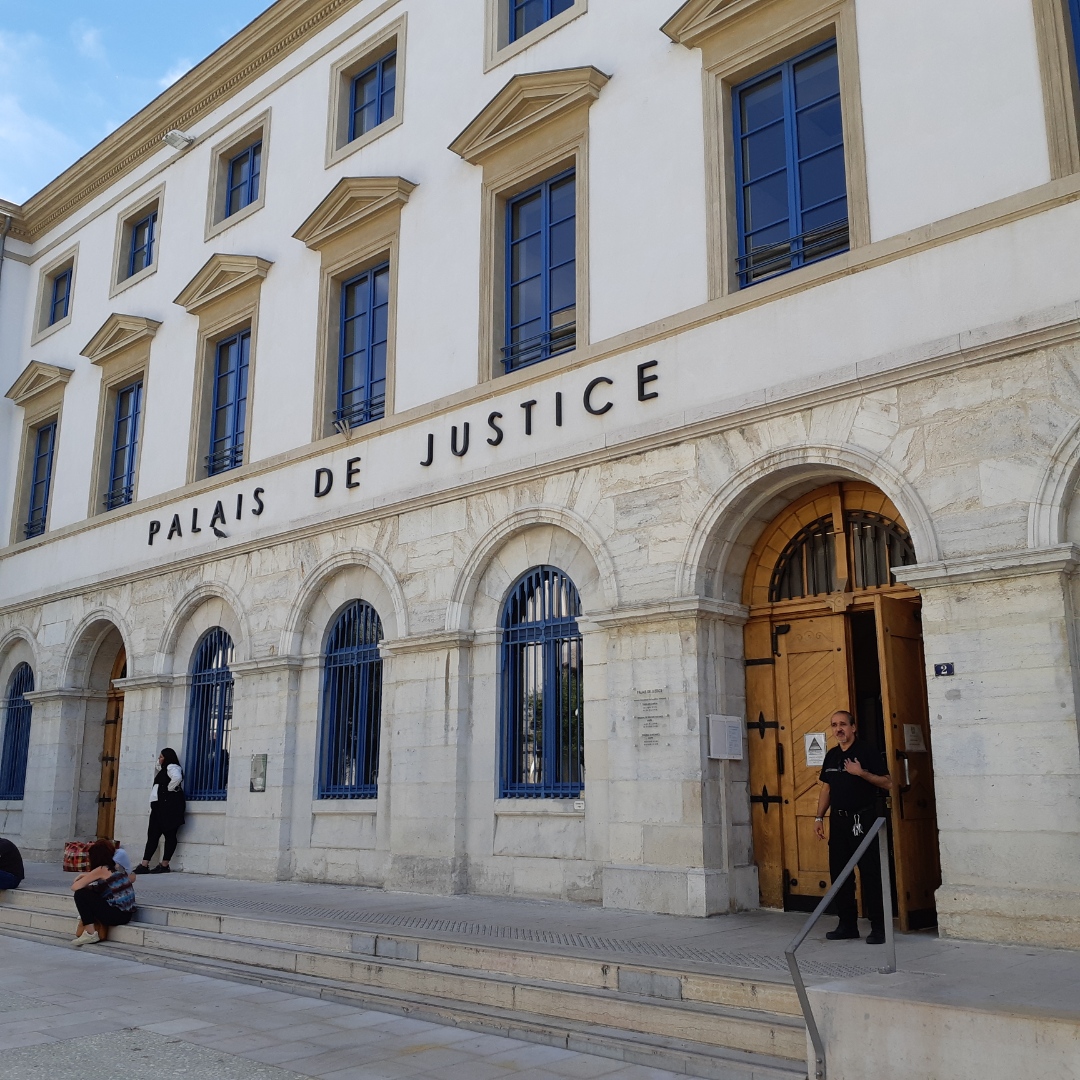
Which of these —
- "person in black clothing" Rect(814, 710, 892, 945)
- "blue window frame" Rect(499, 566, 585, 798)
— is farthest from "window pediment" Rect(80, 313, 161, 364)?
"person in black clothing" Rect(814, 710, 892, 945)

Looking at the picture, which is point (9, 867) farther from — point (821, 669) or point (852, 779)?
point (852, 779)

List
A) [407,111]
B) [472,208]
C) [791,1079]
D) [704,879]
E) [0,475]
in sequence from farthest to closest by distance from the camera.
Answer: [0,475] < [407,111] < [472,208] < [704,879] < [791,1079]

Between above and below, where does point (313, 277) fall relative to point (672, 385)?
above

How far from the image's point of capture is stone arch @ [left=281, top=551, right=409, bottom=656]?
508 inches

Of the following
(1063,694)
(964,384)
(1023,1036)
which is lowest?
(1023,1036)

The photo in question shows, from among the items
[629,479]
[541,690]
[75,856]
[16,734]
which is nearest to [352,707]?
[541,690]

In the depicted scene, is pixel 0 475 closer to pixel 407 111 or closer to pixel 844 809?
pixel 407 111

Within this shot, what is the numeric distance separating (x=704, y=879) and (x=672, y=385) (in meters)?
4.39

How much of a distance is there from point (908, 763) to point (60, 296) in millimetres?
18553

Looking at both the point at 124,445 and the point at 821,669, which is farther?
the point at 124,445

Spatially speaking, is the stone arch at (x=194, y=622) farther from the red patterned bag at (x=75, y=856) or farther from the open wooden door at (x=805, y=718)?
the open wooden door at (x=805, y=718)

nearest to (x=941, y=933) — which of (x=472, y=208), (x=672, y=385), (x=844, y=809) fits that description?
(x=844, y=809)

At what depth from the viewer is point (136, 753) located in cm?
1605

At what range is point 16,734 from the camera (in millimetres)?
19312
